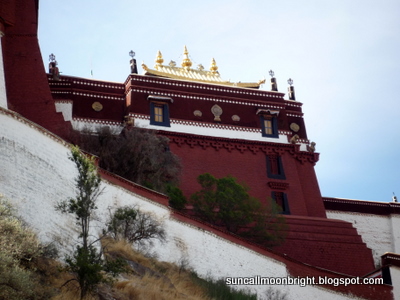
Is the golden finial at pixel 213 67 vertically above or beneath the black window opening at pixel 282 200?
above

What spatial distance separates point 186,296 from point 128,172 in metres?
9.77

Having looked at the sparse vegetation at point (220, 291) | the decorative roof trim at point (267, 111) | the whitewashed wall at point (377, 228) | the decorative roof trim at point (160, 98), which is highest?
the decorative roof trim at point (160, 98)

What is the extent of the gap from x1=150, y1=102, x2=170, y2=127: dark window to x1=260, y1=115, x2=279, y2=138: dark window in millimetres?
4626

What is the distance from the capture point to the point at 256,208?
29.5m

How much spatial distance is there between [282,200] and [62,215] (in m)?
16.7

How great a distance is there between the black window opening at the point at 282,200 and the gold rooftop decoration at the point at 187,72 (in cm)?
657

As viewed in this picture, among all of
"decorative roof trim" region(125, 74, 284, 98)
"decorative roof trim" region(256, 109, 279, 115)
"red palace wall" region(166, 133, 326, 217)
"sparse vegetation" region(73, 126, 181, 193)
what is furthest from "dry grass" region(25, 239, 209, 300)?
"decorative roof trim" region(256, 109, 279, 115)

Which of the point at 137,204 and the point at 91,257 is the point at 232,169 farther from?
the point at 91,257

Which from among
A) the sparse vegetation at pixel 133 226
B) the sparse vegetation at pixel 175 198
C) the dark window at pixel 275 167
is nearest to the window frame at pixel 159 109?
the dark window at pixel 275 167

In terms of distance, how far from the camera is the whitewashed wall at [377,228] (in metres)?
36.1

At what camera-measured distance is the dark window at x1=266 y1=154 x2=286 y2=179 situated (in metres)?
34.9

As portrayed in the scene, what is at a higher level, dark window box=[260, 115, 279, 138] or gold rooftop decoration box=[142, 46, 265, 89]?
gold rooftop decoration box=[142, 46, 265, 89]

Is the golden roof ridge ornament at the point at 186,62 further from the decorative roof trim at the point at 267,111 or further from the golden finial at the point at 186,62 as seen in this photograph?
the decorative roof trim at the point at 267,111

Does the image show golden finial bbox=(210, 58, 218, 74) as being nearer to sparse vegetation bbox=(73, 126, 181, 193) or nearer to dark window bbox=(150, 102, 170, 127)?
dark window bbox=(150, 102, 170, 127)
